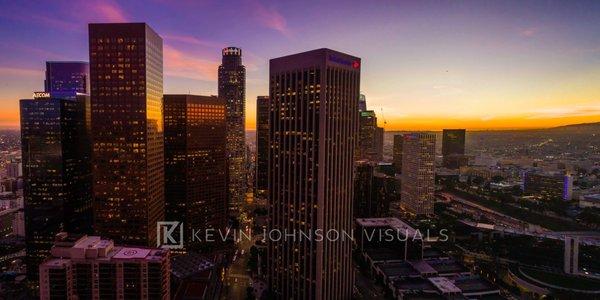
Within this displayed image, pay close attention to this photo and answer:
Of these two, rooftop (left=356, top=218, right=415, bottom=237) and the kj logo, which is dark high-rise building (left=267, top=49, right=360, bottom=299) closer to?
the kj logo

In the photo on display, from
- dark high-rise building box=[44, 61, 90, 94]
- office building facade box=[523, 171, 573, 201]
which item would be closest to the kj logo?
dark high-rise building box=[44, 61, 90, 94]

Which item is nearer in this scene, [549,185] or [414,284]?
[414,284]

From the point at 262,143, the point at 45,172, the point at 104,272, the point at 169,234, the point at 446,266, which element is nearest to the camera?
the point at 104,272

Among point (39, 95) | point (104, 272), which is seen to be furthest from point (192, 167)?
point (104, 272)

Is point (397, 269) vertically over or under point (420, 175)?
under

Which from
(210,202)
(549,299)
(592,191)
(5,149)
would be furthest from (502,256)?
(5,149)

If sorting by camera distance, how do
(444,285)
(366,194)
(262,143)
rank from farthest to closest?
(262,143)
(366,194)
(444,285)

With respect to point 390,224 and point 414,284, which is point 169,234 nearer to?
point 414,284

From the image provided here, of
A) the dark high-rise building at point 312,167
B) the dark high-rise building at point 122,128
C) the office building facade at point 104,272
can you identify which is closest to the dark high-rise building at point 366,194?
the dark high-rise building at point 312,167

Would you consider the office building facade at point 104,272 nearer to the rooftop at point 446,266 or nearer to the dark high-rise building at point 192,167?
the dark high-rise building at point 192,167
